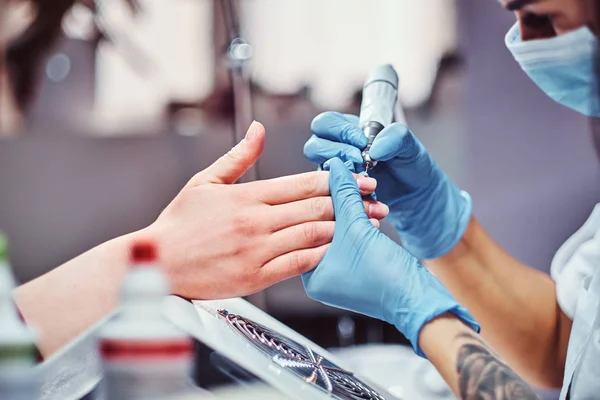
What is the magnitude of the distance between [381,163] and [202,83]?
33.7 inches

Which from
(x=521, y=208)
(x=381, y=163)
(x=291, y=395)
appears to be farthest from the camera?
(x=521, y=208)

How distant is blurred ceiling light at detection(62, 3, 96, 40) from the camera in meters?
1.59

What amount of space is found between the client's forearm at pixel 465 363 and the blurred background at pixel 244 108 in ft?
2.02

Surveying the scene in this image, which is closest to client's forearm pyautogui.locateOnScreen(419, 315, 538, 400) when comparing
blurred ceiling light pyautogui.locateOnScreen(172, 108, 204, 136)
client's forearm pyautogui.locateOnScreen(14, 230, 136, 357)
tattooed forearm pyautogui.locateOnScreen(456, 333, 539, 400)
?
tattooed forearm pyautogui.locateOnScreen(456, 333, 539, 400)

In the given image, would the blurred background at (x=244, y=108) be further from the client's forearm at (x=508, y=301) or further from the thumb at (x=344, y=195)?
the thumb at (x=344, y=195)

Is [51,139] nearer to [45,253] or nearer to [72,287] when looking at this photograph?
[45,253]

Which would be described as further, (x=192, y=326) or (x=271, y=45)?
(x=271, y=45)

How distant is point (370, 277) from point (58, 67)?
126 cm

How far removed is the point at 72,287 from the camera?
0.89m

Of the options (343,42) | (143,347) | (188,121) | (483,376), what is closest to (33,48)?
(188,121)

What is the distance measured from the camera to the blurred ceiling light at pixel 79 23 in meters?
1.59

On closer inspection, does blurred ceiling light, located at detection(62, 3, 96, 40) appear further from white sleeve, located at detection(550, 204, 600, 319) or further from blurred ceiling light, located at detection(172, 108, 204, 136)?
white sleeve, located at detection(550, 204, 600, 319)

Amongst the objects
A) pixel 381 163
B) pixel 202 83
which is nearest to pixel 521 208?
pixel 381 163

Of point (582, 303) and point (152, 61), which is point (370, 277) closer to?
point (582, 303)
